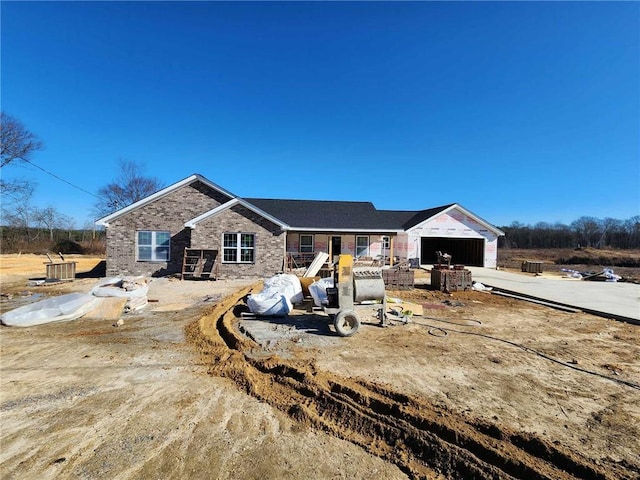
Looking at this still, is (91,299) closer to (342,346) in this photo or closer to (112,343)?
(112,343)

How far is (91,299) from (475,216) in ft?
82.8

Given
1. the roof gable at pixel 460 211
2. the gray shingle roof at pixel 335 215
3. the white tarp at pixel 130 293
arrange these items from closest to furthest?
the white tarp at pixel 130 293 < the gray shingle roof at pixel 335 215 < the roof gable at pixel 460 211

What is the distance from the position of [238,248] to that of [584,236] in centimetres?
7151

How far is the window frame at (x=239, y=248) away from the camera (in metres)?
17.3

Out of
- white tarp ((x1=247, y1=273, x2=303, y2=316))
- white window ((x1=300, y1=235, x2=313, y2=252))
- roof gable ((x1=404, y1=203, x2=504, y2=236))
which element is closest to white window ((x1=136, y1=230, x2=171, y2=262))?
white window ((x1=300, y1=235, x2=313, y2=252))

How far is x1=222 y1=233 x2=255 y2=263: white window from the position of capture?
1736 cm

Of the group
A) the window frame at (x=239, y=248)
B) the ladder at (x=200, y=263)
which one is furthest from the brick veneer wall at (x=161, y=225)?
the window frame at (x=239, y=248)

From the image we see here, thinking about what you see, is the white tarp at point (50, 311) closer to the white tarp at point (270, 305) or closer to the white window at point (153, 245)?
the white tarp at point (270, 305)

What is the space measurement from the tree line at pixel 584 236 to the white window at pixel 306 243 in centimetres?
5042

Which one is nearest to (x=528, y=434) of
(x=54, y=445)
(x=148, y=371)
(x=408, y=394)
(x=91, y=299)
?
(x=408, y=394)

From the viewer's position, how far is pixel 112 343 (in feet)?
21.1

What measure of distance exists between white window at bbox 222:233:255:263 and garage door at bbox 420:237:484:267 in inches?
579

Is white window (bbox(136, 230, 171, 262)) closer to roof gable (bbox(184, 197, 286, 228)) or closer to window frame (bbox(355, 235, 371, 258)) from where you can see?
roof gable (bbox(184, 197, 286, 228))

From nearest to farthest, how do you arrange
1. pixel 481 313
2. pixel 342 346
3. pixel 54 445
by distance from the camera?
pixel 54 445 → pixel 342 346 → pixel 481 313
